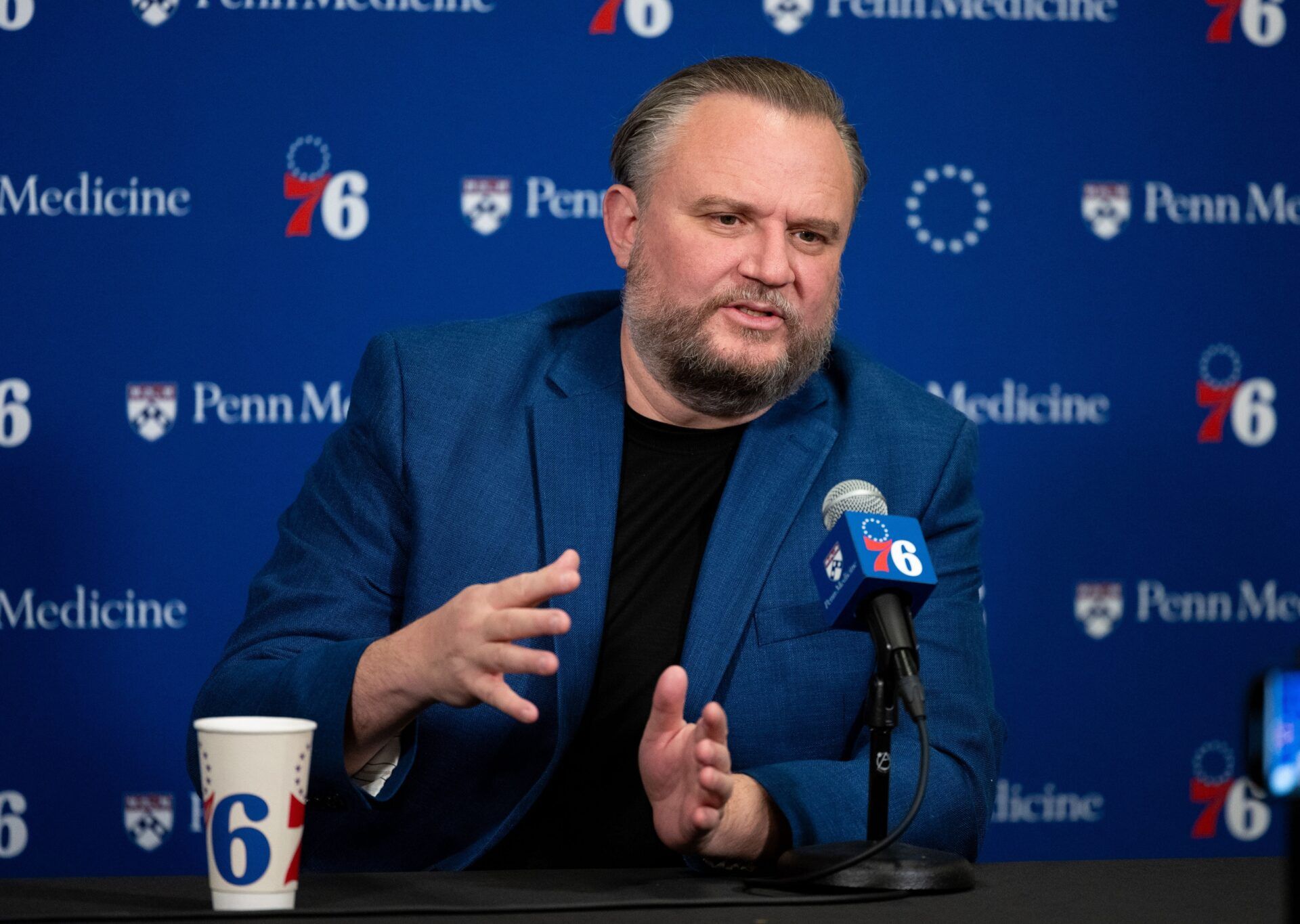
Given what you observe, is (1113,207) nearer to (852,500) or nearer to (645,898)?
(852,500)

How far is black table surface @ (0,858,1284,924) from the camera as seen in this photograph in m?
1.26

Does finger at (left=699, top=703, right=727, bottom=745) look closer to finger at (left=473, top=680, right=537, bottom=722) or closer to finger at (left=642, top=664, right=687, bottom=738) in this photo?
finger at (left=642, top=664, right=687, bottom=738)

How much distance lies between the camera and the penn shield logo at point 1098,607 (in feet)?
11.3

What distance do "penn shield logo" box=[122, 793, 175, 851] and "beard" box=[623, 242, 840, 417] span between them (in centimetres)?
181

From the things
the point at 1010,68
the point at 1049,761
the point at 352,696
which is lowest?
the point at 1049,761

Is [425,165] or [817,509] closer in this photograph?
[817,509]

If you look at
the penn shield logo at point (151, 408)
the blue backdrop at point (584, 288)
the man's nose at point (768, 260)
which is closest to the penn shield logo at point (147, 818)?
the blue backdrop at point (584, 288)

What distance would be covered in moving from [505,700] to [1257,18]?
2.98 meters

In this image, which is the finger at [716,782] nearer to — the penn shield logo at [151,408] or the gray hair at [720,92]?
the gray hair at [720,92]

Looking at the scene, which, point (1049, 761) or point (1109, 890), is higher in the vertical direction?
point (1109, 890)

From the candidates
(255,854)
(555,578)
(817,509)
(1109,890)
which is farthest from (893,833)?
(817,509)

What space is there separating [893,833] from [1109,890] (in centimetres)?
26

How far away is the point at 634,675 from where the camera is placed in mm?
2018

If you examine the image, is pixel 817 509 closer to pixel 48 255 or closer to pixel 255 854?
pixel 255 854
